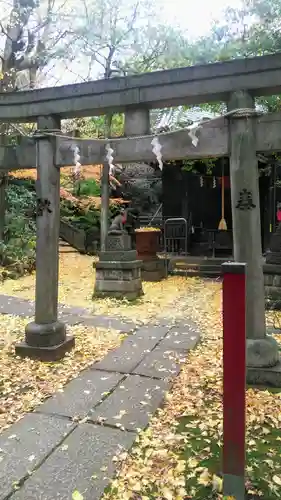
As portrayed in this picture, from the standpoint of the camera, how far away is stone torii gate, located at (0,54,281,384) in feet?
13.9

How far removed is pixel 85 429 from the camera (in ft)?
10.9

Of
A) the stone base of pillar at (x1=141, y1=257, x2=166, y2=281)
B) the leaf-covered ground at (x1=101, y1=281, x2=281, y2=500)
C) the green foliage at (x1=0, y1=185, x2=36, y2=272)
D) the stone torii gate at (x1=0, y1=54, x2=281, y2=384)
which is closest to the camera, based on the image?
the leaf-covered ground at (x1=101, y1=281, x2=281, y2=500)

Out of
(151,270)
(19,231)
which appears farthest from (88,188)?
(151,270)

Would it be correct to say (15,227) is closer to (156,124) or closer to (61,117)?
(156,124)

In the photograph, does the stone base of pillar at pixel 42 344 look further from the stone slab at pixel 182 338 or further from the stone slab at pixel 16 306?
the stone slab at pixel 16 306

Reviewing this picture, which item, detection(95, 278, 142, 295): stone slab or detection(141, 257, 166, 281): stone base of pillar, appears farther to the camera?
detection(141, 257, 166, 281): stone base of pillar

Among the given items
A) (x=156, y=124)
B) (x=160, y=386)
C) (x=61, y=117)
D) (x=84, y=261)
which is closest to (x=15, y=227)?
(x=84, y=261)

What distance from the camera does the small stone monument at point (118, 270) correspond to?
9352mm

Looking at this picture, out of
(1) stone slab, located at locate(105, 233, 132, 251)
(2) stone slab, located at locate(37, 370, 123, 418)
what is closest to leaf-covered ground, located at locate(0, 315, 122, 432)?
(2) stone slab, located at locate(37, 370, 123, 418)

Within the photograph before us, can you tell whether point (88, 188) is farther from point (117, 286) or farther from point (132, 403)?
point (132, 403)

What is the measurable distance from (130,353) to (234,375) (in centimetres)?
306

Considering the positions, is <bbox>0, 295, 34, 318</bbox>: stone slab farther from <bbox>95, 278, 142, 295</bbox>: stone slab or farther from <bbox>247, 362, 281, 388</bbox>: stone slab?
<bbox>247, 362, 281, 388</bbox>: stone slab

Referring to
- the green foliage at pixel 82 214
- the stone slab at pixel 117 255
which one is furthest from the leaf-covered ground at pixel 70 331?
the green foliage at pixel 82 214

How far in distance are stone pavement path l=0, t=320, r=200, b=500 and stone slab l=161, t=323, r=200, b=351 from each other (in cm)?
33
